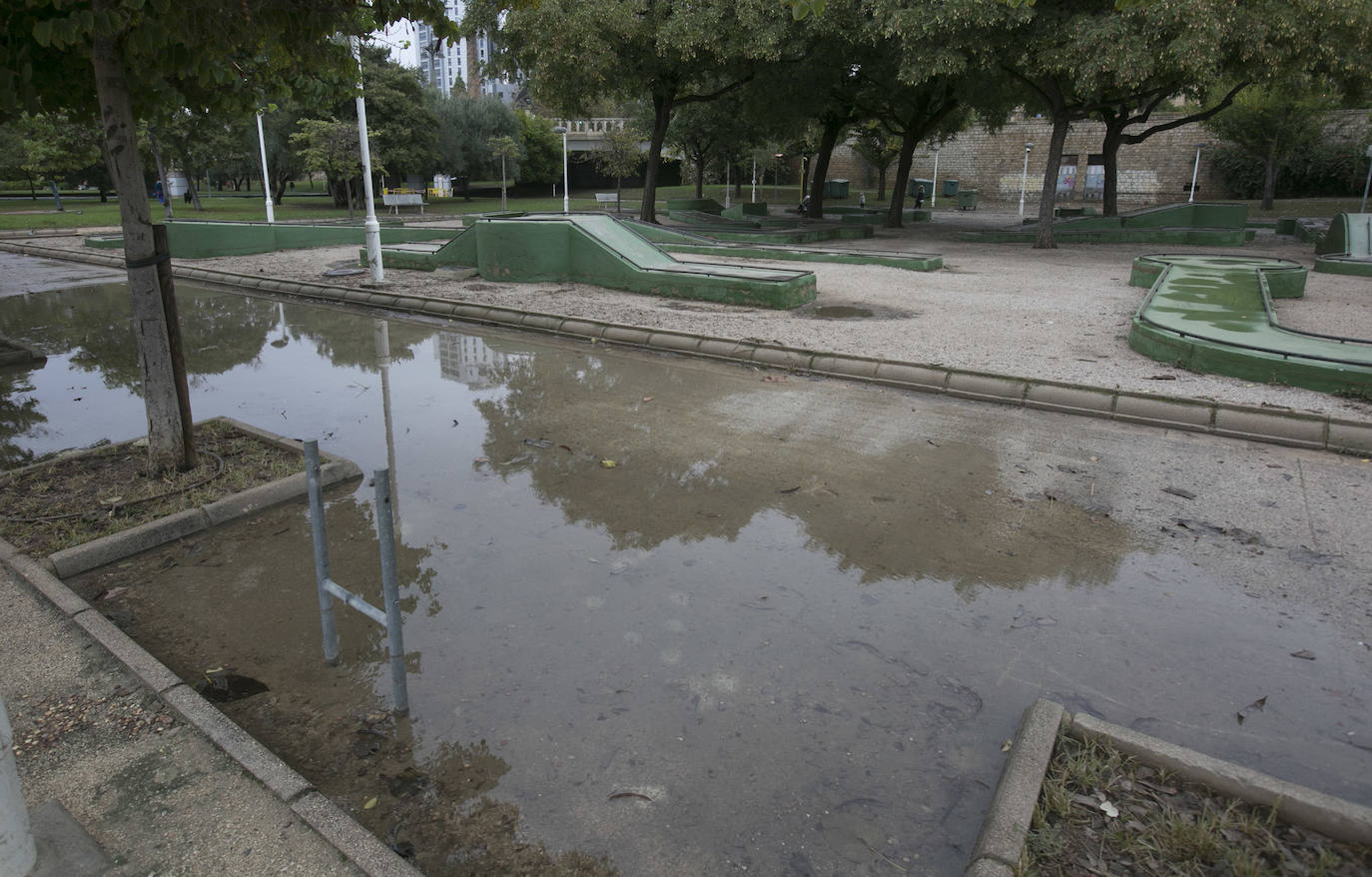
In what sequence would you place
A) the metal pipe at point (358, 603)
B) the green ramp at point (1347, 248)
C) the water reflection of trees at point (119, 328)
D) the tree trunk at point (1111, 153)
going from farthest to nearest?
the tree trunk at point (1111, 153), the green ramp at point (1347, 248), the water reflection of trees at point (119, 328), the metal pipe at point (358, 603)

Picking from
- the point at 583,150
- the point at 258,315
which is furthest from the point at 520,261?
the point at 583,150

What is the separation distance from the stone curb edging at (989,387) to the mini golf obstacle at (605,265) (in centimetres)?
224

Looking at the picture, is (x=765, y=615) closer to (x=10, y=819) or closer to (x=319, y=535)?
(x=319, y=535)

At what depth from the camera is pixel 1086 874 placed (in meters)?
2.41

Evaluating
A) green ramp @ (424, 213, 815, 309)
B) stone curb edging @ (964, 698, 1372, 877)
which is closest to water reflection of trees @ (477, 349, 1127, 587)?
stone curb edging @ (964, 698, 1372, 877)

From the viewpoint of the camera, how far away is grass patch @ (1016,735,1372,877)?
2412 millimetres

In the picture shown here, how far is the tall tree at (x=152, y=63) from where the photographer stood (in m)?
4.22

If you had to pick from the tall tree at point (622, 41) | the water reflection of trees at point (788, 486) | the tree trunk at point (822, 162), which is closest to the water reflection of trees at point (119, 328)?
the water reflection of trees at point (788, 486)

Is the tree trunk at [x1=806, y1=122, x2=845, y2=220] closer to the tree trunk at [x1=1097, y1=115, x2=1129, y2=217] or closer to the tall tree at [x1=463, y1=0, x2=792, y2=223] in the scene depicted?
the tall tree at [x1=463, y1=0, x2=792, y2=223]

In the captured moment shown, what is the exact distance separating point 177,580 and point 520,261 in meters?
10.3

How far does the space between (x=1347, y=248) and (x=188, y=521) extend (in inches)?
865

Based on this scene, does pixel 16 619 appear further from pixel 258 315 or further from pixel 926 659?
pixel 258 315

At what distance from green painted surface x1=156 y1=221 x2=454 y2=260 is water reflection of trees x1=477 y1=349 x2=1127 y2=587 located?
1358 cm

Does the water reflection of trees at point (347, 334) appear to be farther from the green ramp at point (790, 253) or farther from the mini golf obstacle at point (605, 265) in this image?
the green ramp at point (790, 253)
